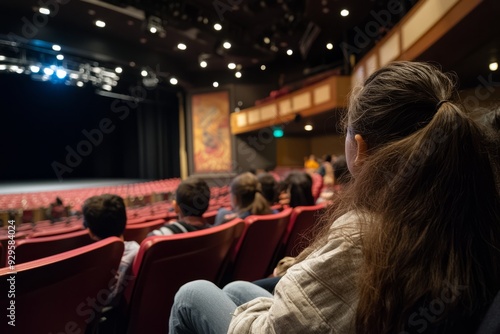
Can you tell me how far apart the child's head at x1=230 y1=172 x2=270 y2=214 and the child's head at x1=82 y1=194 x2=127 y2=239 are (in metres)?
0.81

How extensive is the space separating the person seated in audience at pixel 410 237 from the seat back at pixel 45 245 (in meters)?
1.23

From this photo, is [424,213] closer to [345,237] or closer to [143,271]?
[345,237]

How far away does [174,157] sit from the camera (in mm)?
14023

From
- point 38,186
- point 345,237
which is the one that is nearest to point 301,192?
point 345,237

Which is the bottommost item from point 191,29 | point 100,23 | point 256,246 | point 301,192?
point 256,246

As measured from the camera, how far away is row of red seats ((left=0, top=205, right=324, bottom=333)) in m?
0.91

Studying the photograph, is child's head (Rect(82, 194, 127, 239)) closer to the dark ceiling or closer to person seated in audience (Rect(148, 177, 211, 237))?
person seated in audience (Rect(148, 177, 211, 237))

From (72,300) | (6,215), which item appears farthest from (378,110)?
(6,215)

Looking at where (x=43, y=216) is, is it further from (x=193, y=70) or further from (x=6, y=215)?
(x=193, y=70)

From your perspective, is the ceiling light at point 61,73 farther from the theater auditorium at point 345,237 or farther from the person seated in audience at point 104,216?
the person seated in audience at point 104,216

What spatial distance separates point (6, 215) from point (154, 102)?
8897 millimetres

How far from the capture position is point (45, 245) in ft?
5.09

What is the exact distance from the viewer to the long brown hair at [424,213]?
1.86 feet

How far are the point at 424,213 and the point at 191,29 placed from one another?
9511 millimetres
